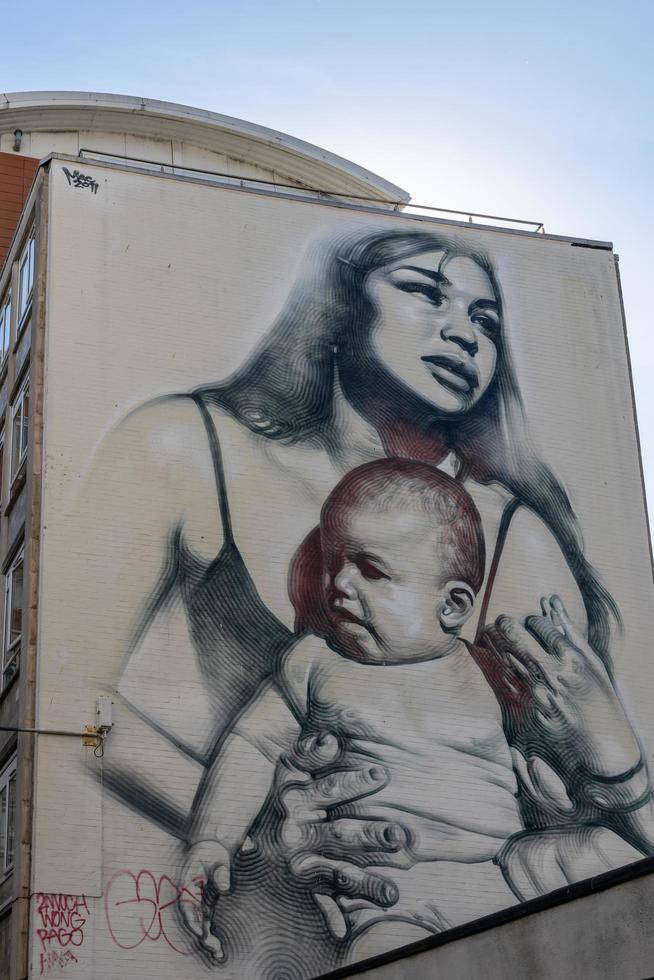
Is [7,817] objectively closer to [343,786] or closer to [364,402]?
[343,786]

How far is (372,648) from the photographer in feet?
89.0

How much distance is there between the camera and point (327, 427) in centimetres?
2870

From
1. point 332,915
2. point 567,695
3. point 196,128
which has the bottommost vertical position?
point 332,915

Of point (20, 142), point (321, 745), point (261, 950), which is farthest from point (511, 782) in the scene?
point (20, 142)

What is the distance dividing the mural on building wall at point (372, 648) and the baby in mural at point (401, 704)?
1.6 inches

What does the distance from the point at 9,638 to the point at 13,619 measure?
1.16 ft

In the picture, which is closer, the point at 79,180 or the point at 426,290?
the point at 79,180

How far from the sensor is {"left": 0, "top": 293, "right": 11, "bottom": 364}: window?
103ft

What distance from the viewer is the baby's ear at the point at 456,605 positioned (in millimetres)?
27844

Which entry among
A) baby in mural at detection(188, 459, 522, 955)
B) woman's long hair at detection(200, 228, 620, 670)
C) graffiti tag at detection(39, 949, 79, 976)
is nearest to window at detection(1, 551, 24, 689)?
baby in mural at detection(188, 459, 522, 955)

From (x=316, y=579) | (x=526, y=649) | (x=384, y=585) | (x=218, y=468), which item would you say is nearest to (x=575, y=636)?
(x=526, y=649)

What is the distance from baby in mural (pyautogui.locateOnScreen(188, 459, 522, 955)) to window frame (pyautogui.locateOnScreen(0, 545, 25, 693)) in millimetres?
4142

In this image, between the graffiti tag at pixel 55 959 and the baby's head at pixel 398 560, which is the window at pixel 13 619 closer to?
the graffiti tag at pixel 55 959

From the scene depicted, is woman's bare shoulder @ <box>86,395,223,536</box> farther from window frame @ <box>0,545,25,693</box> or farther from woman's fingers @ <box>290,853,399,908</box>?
woman's fingers @ <box>290,853,399,908</box>
